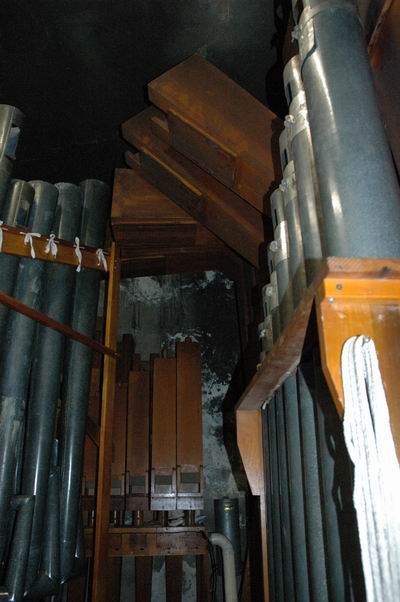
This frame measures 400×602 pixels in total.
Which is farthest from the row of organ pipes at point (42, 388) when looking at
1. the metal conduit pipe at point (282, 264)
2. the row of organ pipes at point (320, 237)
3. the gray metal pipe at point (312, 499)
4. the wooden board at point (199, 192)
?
the metal conduit pipe at point (282, 264)

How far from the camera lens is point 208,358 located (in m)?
4.67

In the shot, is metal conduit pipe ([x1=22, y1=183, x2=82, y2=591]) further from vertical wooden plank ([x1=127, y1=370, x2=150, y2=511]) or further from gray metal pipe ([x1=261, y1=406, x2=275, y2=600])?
gray metal pipe ([x1=261, y1=406, x2=275, y2=600])

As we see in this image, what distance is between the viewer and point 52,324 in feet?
10.1

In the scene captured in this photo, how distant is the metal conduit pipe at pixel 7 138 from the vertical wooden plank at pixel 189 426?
178 centimetres

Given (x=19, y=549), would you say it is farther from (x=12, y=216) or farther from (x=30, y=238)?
(x=12, y=216)

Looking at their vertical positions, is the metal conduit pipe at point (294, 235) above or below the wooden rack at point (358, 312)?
above

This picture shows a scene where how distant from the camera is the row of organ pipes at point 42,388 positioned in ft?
8.76

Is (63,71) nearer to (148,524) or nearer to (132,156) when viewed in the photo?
(132,156)

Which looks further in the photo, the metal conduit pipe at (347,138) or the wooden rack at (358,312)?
the metal conduit pipe at (347,138)

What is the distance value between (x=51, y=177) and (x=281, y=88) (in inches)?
75.0

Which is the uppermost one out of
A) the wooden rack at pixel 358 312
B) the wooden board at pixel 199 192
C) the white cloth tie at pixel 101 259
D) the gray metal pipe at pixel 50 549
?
the wooden board at pixel 199 192

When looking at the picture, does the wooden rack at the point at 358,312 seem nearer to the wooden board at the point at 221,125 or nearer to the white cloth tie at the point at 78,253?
the wooden board at the point at 221,125

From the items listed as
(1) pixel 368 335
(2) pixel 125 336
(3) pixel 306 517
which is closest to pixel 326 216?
(1) pixel 368 335

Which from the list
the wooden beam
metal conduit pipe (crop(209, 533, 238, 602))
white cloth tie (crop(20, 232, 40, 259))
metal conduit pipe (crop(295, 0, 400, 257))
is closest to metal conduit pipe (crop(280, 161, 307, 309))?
metal conduit pipe (crop(295, 0, 400, 257))
